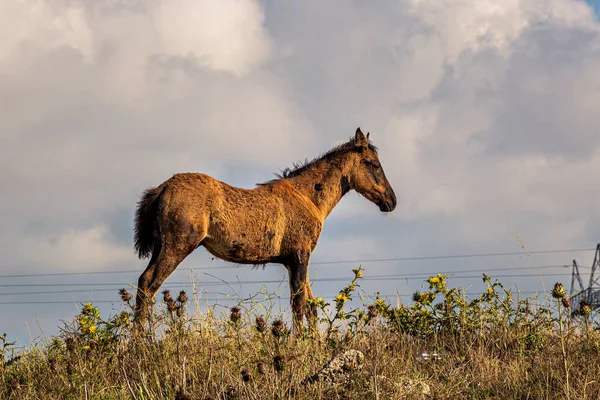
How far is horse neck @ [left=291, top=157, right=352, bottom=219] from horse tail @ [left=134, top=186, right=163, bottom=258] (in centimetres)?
256

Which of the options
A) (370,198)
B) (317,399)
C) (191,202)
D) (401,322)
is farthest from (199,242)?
(317,399)

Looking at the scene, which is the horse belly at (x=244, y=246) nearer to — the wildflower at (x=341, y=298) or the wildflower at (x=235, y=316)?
the wildflower at (x=341, y=298)

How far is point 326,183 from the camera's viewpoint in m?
12.4

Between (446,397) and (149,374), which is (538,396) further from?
(149,374)

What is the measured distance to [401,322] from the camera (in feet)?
32.3

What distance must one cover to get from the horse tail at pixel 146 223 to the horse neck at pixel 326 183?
8.38 feet

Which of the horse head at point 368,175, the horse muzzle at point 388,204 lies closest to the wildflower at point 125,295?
the horse head at point 368,175

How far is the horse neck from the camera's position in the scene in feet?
40.1

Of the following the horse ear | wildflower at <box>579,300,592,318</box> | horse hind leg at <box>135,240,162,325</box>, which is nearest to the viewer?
wildflower at <box>579,300,592,318</box>

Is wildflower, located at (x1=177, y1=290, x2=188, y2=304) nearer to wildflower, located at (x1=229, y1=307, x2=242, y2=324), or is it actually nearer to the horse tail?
wildflower, located at (x1=229, y1=307, x2=242, y2=324)

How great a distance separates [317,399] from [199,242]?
14.9 ft

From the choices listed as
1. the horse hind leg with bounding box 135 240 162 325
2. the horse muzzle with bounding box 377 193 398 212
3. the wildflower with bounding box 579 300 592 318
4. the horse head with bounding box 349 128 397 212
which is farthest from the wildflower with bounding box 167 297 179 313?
the horse muzzle with bounding box 377 193 398 212

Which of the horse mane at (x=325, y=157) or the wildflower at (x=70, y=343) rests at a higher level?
the horse mane at (x=325, y=157)

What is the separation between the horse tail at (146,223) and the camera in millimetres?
10547
